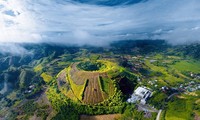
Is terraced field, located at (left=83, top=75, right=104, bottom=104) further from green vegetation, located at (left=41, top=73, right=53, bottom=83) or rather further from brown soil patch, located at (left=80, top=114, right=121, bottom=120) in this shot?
green vegetation, located at (left=41, top=73, right=53, bottom=83)

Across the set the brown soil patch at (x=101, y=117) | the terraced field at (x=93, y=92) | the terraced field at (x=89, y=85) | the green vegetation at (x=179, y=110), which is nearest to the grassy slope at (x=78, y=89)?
the terraced field at (x=89, y=85)

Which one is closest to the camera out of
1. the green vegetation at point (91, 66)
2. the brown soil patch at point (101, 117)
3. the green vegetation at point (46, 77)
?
the brown soil patch at point (101, 117)

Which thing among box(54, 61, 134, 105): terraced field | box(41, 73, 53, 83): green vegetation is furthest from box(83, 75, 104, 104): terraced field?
box(41, 73, 53, 83): green vegetation

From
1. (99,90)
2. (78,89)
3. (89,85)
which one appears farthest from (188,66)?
(78,89)

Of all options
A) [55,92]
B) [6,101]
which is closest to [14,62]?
[6,101]

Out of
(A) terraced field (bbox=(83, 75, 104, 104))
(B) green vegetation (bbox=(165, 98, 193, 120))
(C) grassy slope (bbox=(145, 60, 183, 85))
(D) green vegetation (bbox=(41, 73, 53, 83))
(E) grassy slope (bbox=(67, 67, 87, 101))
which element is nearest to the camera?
(B) green vegetation (bbox=(165, 98, 193, 120))

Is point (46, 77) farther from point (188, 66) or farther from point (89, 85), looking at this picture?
point (188, 66)

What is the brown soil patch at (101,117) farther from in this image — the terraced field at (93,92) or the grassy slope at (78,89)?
the grassy slope at (78,89)

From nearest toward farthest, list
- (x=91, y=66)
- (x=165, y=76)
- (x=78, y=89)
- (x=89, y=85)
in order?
(x=78, y=89) → (x=89, y=85) → (x=91, y=66) → (x=165, y=76)

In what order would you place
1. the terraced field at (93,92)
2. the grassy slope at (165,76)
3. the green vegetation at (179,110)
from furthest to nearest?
the grassy slope at (165,76), the terraced field at (93,92), the green vegetation at (179,110)

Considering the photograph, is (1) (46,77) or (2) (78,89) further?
(1) (46,77)

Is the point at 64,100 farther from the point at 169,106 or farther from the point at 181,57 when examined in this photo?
the point at 181,57

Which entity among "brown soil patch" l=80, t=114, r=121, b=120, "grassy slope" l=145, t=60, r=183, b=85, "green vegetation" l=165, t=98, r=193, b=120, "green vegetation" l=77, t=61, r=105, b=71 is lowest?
"brown soil patch" l=80, t=114, r=121, b=120
